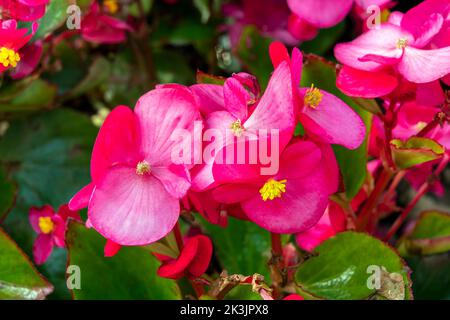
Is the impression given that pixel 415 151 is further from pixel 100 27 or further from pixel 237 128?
pixel 100 27

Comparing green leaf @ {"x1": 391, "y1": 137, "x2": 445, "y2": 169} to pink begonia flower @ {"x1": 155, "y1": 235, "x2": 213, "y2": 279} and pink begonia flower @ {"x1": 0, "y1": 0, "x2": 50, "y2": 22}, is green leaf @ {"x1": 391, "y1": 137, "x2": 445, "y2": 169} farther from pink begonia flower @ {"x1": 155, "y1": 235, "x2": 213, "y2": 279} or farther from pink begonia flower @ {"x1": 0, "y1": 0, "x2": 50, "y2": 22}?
pink begonia flower @ {"x1": 0, "y1": 0, "x2": 50, "y2": 22}

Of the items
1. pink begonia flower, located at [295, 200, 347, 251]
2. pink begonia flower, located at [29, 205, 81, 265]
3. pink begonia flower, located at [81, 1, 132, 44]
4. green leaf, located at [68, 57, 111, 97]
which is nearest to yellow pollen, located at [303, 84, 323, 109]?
pink begonia flower, located at [295, 200, 347, 251]

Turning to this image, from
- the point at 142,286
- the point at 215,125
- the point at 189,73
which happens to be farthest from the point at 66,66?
the point at 215,125

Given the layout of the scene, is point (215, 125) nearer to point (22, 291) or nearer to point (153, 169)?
point (153, 169)

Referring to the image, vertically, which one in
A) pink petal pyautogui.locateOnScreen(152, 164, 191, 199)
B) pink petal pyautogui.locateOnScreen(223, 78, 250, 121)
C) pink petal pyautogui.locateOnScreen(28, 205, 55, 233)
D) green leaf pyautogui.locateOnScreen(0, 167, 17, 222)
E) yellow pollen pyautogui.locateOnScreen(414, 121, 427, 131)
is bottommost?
green leaf pyautogui.locateOnScreen(0, 167, 17, 222)

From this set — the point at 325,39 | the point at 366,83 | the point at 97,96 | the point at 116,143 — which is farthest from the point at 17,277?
the point at 325,39
